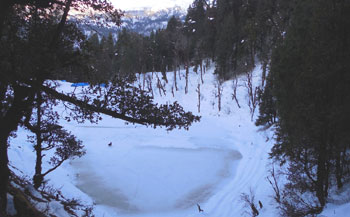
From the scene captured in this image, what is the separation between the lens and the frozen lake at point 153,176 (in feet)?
42.9

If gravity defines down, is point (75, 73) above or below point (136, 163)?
above

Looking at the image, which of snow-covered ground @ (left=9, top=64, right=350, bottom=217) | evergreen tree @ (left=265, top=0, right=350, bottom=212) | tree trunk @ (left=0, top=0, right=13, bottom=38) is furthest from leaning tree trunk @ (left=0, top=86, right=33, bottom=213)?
evergreen tree @ (left=265, top=0, right=350, bottom=212)

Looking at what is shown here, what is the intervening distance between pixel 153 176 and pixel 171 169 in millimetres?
1711

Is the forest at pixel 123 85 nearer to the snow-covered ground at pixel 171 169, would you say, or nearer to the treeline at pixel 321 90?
the treeline at pixel 321 90

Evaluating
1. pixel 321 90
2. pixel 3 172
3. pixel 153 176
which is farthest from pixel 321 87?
pixel 153 176

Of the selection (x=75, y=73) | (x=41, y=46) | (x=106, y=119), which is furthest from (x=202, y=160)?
(x=106, y=119)

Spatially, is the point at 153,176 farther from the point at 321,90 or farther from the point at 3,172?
the point at 3,172

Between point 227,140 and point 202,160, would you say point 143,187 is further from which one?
point 227,140

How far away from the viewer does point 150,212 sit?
1212 cm

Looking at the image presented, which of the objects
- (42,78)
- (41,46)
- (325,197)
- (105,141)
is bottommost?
(105,141)

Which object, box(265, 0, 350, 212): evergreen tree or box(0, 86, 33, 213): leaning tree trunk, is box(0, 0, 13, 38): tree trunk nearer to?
box(0, 86, 33, 213): leaning tree trunk

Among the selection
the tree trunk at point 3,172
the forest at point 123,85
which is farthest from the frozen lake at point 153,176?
the tree trunk at point 3,172

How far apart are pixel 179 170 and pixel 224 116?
46.5ft

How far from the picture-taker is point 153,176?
1636cm
